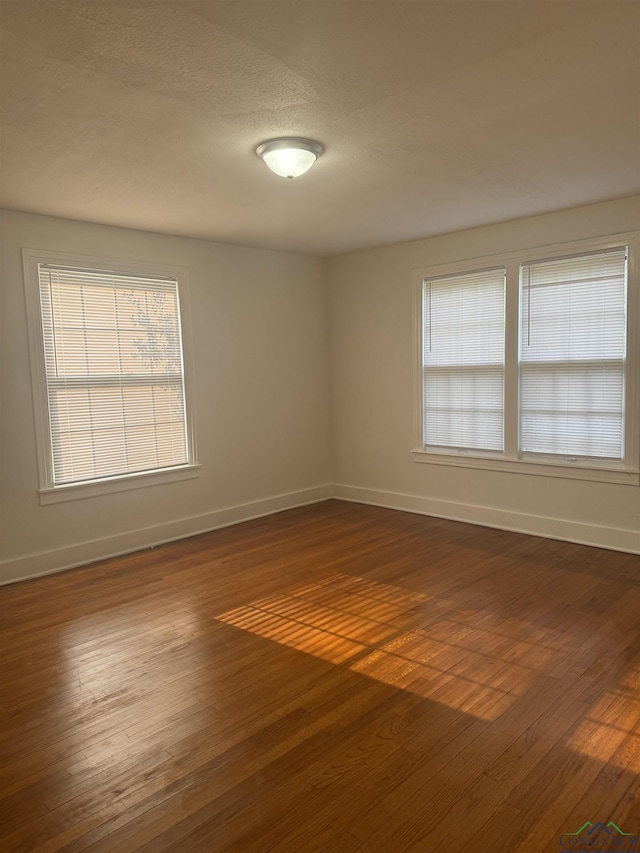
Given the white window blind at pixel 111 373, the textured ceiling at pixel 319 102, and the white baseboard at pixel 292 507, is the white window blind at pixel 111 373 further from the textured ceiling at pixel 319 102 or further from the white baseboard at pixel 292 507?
the textured ceiling at pixel 319 102

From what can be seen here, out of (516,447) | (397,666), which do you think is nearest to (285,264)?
(516,447)

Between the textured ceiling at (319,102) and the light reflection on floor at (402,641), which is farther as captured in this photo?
the light reflection on floor at (402,641)

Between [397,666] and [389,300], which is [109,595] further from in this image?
[389,300]

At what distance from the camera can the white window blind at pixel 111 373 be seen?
429 cm

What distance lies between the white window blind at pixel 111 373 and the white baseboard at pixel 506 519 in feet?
6.82

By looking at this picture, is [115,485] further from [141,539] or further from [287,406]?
[287,406]

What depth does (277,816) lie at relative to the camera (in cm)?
187

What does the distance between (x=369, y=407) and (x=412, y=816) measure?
441cm

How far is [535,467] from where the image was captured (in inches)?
188

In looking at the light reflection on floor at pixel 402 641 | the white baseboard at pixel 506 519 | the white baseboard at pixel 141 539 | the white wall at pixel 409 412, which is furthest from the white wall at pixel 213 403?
the light reflection on floor at pixel 402 641

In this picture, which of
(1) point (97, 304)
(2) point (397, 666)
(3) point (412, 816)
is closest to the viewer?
(3) point (412, 816)

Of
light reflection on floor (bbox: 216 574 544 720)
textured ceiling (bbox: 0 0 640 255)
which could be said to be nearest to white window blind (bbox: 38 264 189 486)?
textured ceiling (bbox: 0 0 640 255)

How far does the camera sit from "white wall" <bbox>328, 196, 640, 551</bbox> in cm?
440

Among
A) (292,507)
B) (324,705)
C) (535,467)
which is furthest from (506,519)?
(324,705)
